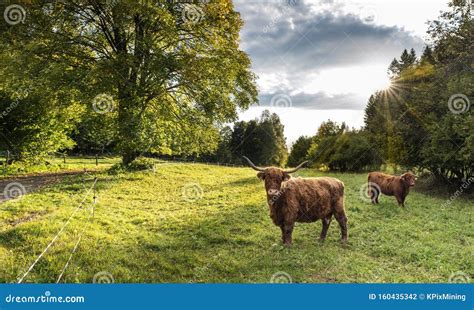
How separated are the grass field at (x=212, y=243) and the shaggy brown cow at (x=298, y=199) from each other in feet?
2.21

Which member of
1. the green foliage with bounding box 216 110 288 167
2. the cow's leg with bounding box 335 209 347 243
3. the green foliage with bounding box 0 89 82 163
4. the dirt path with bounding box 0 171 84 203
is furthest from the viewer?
the green foliage with bounding box 216 110 288 167

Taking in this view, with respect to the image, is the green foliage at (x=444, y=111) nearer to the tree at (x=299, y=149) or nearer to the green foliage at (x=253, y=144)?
the green foliage at (x=253, y=144)

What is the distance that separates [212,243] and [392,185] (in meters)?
11.9

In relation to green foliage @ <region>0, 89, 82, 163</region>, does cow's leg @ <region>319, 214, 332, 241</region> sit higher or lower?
lower

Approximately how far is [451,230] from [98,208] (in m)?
12.9

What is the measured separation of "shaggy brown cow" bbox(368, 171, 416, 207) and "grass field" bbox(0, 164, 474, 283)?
132cm

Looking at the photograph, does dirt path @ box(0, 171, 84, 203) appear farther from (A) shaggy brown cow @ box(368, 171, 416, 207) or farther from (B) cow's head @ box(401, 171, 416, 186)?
(B) cow's head @ box(401, 171, 416, 186)

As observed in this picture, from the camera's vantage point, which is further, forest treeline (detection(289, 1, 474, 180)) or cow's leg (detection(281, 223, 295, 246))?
forest treeline (detection(289, 1, 474, 180))

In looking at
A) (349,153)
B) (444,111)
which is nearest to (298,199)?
(444,111)

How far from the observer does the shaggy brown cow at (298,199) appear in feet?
28.3

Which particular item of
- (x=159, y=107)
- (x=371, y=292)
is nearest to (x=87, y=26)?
(x=159, y=107)

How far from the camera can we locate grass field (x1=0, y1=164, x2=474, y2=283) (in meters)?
7.43

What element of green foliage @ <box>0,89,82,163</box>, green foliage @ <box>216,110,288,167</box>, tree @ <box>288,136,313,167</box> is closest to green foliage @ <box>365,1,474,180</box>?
green foliage @ <box>0,89,82,163</box>

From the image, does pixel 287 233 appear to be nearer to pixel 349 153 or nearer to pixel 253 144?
pixel 349 153
